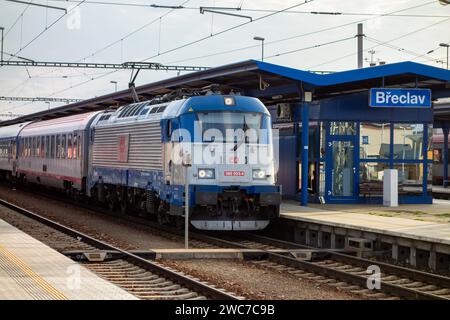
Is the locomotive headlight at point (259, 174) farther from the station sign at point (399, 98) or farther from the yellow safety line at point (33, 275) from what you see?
the yellow safety line at point (33, 275)

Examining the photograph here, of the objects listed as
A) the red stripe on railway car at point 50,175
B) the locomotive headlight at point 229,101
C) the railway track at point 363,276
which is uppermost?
the locomotive headlight at point 229,101

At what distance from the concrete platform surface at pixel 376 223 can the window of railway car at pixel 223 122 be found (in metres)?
2.65

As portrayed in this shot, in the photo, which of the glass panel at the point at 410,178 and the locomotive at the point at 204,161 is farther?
the glass panel at the point at 410,178

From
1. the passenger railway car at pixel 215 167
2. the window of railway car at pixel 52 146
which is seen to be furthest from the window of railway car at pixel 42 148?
the passenger railway car at pixel 215 167

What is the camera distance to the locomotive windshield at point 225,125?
16.9 m

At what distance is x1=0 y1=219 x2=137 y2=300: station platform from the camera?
8.44 meters

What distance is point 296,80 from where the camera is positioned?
2148 cm

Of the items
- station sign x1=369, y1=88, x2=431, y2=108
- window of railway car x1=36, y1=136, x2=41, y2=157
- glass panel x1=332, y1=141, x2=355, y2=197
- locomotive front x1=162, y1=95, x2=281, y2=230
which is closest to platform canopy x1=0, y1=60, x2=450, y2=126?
station sign x1=369, y1=88, x2=431, y2=108

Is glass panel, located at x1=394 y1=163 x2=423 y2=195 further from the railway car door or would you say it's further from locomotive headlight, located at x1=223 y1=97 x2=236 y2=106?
locomotive headlight, located at x1=223 y1=97 x2=236 y2=106

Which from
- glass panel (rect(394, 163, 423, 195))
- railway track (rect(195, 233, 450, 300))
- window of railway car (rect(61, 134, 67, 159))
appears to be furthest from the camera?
window of railway car (rect(61, 134, 67, 159))

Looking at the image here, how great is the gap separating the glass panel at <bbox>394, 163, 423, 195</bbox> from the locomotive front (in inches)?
279
